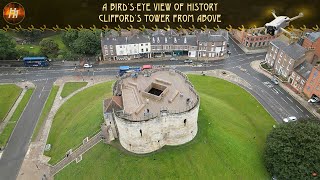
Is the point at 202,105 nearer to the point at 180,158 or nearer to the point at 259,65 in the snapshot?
the point at 180,158

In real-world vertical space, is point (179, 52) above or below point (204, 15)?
below

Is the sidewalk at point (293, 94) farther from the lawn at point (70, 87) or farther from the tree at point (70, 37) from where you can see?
the tree at point (70, 37)

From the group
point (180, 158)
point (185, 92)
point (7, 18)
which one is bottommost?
point (180, 158)

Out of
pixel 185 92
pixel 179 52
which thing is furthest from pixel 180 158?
pixel 179 52

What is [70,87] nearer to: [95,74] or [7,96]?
[95,74]

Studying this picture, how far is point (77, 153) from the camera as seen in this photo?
76.9 meters

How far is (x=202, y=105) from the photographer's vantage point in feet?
281

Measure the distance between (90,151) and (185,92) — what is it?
29.3 metres

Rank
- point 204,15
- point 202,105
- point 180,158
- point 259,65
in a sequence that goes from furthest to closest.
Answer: point 259,65
point 202,105
point 180,158
point 204,15

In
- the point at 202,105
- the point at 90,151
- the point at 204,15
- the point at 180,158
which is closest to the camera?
the point at 204,15

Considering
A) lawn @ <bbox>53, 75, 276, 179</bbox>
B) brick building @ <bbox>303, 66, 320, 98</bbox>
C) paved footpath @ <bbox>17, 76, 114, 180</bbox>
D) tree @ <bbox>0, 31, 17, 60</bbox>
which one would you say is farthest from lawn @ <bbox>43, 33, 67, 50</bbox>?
brick building @ <bbox>303, 66, 320, 98</bbox>

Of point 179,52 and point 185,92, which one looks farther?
point 179,52

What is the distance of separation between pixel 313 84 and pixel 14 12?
93.9m

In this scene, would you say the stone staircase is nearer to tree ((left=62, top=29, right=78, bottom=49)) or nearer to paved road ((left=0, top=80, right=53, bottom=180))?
paved road ((left=0, top=80, right=53, bottom=180))
